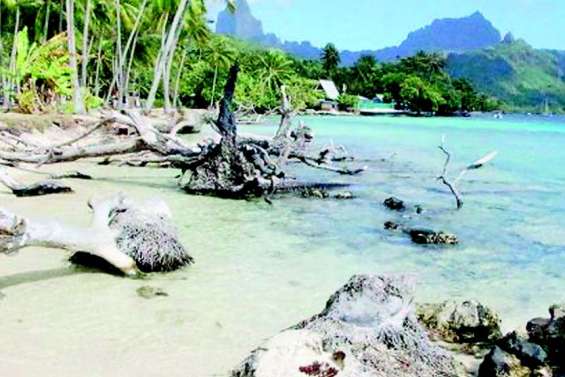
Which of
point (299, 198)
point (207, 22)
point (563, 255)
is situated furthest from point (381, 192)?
point (207, 22)

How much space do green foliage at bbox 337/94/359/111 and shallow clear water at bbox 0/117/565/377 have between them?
8992 cm

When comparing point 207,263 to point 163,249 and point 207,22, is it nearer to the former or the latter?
point 163,249

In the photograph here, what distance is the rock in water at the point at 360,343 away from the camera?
16.3ft

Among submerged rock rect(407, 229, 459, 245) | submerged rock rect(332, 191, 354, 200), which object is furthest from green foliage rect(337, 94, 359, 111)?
submerged rock rect(407, 229, 459, 245)

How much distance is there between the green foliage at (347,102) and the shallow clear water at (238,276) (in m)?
89.9

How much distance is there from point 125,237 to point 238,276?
1451 millimetres

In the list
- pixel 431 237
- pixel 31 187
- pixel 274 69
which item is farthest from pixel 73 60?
pixel 274 69

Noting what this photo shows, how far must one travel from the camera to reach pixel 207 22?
56062 millimetres

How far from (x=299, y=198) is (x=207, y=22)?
4249cm

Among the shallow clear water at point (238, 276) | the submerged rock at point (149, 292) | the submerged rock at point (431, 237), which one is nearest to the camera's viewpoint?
the shallow clear water at point (238, 276)

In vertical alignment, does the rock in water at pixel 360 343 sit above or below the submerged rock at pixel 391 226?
above

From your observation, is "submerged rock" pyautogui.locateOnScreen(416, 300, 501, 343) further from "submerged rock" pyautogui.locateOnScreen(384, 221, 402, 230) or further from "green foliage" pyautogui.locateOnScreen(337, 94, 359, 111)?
"green foliage" pyautogui.locateOnScreen(337, 94, 359, 111)

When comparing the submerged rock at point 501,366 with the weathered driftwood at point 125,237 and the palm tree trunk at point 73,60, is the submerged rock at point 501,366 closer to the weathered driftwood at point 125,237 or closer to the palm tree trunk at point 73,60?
the weathered driftwood at point 125,237

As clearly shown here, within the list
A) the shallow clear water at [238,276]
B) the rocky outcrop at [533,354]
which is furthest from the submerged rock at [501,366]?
the shallow clear water at [238,276]
